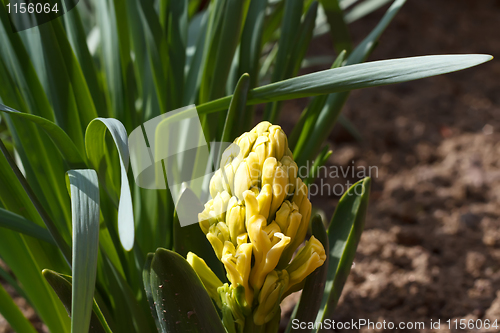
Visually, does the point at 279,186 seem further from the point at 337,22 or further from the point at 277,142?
the point at 337,22

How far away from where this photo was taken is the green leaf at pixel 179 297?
455 millimetres

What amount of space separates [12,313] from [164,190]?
310mm

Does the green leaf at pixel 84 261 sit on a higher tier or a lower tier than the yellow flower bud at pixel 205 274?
higher

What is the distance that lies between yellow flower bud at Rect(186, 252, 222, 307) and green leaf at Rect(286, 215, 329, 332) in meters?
0.12

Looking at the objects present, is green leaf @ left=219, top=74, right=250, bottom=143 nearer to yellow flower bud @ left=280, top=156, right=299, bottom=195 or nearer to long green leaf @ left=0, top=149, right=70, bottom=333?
yellow flower bud @ left=280, top=156, right=299, bottom=195

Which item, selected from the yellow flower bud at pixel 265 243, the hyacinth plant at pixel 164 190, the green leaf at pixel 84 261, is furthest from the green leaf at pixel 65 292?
the yellow flower bud at pixel 265 243

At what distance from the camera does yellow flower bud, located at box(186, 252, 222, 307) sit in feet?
1.63

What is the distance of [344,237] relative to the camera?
0.64 meters

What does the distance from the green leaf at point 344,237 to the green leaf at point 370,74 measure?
0.55 feet

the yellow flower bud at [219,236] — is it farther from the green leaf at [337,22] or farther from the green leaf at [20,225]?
the green leaf at [337,22]

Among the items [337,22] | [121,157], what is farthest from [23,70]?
[337,22]

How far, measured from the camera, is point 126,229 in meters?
0.35

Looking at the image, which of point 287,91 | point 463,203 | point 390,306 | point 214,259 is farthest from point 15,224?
point 463,203

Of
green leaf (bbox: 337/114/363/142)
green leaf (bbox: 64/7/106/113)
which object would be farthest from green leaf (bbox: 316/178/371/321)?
green leaf (bbox: 337/114/363/142)
